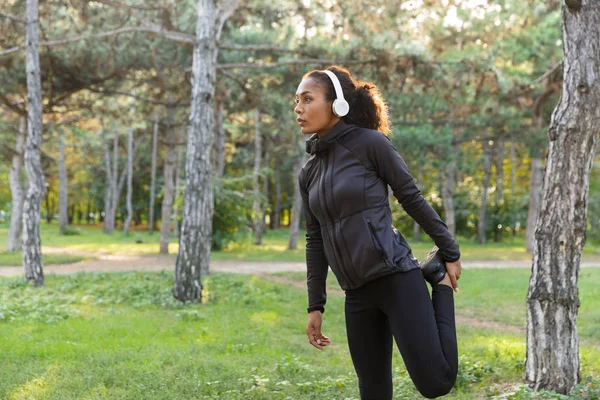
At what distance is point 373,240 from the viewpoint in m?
2.84

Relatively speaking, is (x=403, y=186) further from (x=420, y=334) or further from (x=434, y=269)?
(x=420, y=334)

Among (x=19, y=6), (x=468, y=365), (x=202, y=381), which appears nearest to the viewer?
(x=202, y=381)

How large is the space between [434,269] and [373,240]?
0.36 meters

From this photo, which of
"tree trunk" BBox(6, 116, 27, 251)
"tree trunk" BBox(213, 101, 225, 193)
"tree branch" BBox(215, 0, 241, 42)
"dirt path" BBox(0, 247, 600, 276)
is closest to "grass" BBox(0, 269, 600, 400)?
"dirt path" BBox(0, 247, 600, 276)

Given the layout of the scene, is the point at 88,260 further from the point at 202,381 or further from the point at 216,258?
the point at 202,381

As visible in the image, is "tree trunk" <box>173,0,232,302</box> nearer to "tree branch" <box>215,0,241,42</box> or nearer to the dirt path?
"tree branch" <box>215,0,241,42</box>

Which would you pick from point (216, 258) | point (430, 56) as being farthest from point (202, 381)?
point (216, 258)

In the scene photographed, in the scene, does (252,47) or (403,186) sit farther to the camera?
(252,47)

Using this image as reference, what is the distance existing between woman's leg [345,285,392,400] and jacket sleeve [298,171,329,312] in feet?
0.78

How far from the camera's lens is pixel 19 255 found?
2066 centimetres

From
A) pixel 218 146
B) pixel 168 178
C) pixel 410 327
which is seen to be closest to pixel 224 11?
pixel 218 146

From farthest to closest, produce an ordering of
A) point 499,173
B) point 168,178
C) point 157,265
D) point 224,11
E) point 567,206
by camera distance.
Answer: point 499,173, point 168,178, point 157,265, point 224,11, point 567,206

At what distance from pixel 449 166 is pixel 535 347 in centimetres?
2112

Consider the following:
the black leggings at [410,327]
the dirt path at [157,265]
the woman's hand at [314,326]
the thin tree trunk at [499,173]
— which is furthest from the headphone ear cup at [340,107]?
the thin tree trunk at [499,173]
